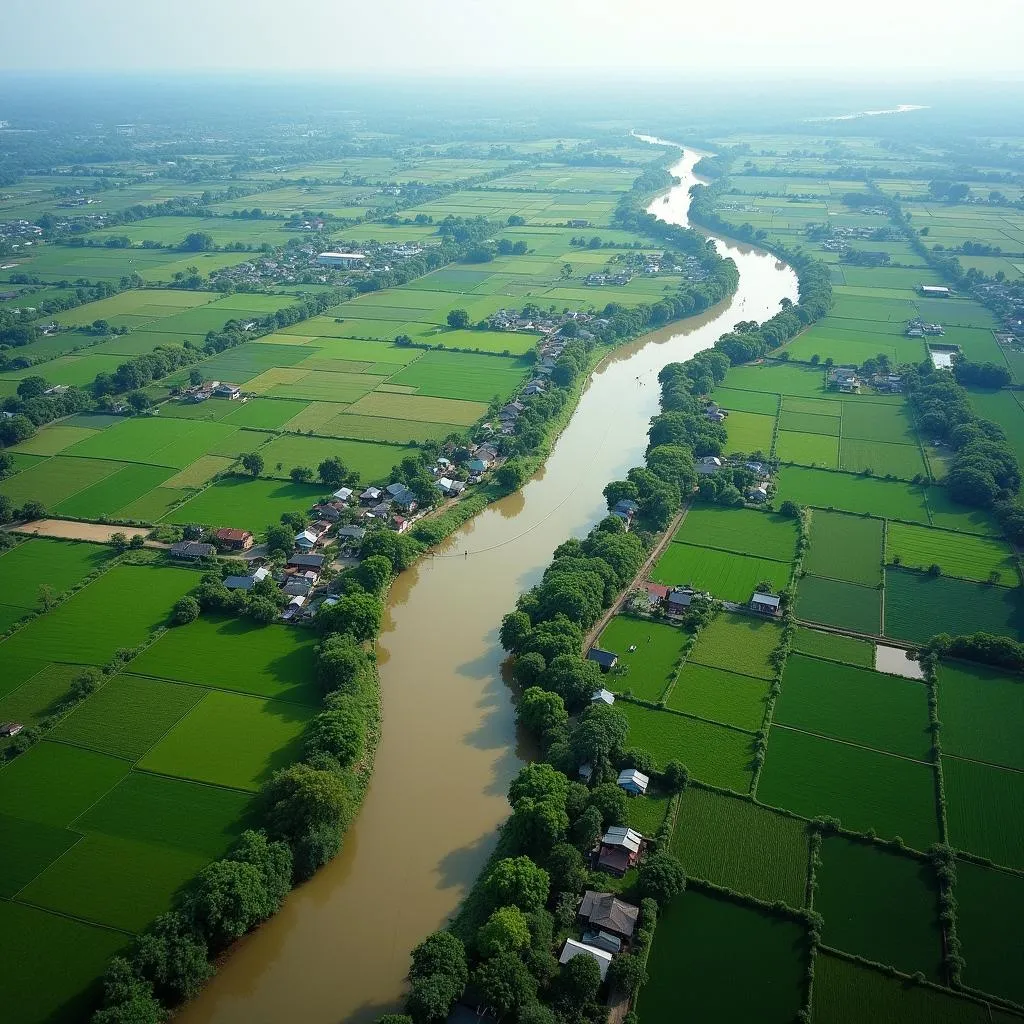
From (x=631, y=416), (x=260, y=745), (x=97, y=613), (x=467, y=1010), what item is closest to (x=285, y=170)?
(x=631, y=416)

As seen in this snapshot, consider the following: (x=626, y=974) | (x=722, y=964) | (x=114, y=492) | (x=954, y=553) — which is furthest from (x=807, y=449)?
(x=114, y=492)

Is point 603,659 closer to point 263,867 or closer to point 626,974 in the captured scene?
point 626,974

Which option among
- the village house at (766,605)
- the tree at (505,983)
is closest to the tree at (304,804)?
the tree at (505,983)

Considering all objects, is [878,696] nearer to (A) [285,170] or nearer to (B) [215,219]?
(B) [215,219]

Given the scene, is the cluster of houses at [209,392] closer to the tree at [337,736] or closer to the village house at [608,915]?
the tree at [337,736]

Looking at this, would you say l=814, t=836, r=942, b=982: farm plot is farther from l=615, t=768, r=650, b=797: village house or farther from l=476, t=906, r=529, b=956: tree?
l=476, t=906, r=529, b=956: tree

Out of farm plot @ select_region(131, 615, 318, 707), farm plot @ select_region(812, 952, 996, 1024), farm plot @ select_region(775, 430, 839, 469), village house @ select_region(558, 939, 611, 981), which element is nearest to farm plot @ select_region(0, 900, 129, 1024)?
farm plot @ select_region(131, 615, 318, 707)
